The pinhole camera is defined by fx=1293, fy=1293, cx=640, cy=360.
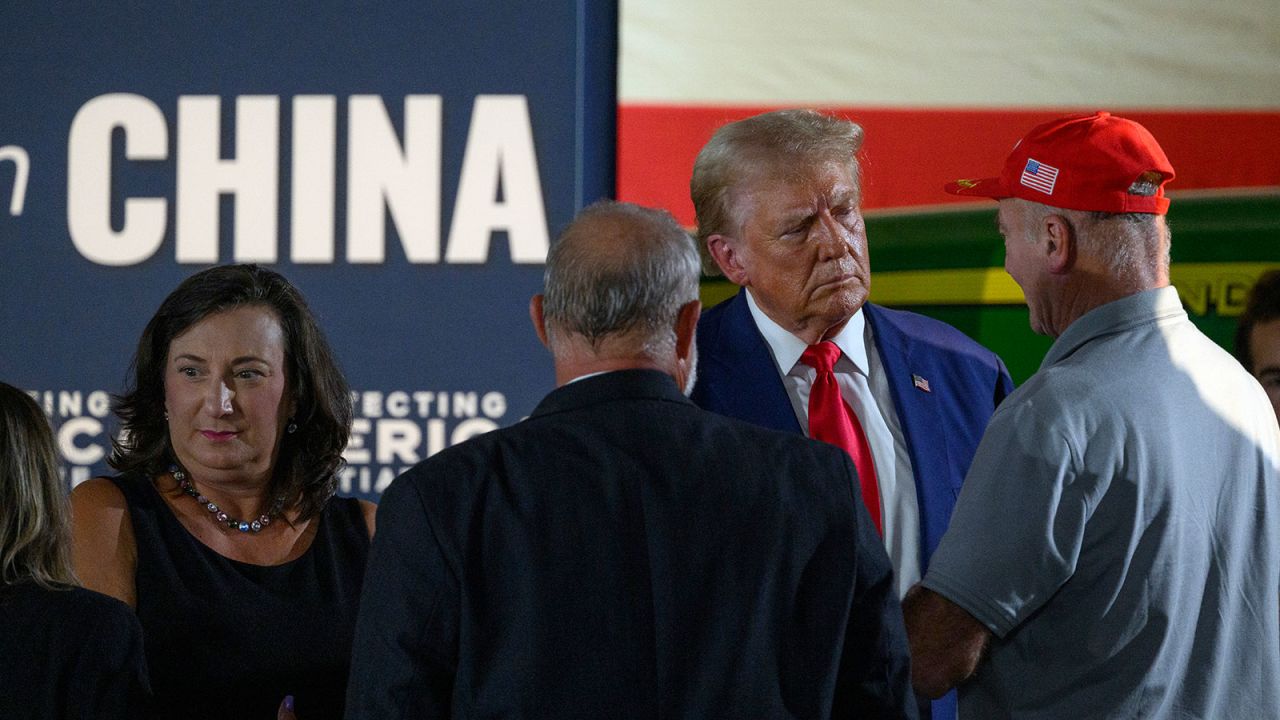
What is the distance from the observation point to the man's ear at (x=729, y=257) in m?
2.23

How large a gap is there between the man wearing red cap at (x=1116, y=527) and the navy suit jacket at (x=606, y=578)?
35 cm

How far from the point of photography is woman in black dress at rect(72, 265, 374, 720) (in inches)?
76.7

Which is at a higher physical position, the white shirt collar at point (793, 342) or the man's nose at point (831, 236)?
the man's nose at point (831, 236)

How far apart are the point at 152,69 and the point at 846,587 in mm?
2762

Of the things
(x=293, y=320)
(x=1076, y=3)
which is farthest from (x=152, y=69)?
(x=1076, y=3)

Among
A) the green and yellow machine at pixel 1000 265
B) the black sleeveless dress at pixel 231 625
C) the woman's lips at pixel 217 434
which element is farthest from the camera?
the green and yellow machine at pixel 1000 265

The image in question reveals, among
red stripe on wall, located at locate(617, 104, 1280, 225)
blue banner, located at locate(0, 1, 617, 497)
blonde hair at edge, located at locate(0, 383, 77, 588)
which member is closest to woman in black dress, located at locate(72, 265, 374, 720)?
blonde hair at edge, located at locate(0, 383, 77, 588)

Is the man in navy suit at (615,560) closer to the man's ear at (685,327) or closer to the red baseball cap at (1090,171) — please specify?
the man's ear at (685,327)

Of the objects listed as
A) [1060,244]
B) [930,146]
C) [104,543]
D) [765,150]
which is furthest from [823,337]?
[930,146]

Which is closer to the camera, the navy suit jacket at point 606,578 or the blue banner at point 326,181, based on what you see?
the navy suit jacket at point 606,578

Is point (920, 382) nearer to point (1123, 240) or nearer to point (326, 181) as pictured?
point (1123, 240)

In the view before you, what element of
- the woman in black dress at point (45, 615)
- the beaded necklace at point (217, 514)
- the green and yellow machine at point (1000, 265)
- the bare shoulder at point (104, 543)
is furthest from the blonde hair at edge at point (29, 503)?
the green and yellow machine at point (1000, 265)

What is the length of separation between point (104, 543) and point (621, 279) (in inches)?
41.6

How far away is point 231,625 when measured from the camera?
6.46ft
